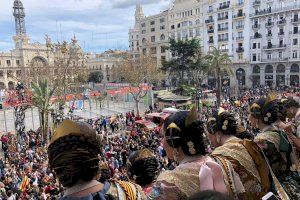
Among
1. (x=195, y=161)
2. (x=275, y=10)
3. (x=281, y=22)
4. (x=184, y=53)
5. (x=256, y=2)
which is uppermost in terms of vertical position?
(x=256, y=2)

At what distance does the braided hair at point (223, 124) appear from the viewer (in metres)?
3.69

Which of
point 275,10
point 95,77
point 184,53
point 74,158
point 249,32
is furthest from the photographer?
point 95,77

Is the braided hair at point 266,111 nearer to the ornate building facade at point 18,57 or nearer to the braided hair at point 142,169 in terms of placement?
the braided hair at point 142,169

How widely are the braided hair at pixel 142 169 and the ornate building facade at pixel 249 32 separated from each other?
49097mm

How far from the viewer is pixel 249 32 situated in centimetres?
5334

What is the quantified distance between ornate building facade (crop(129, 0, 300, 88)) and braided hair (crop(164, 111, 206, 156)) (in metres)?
49.7

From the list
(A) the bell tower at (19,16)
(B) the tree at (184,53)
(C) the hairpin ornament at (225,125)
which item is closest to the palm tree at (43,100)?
(C) the hairpin ornament at (225,125)

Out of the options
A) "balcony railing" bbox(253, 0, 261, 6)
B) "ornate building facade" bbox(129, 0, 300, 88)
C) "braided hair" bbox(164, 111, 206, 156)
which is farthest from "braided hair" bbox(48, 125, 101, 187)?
"balcony railing" bbox(253, 0, 261, 6)

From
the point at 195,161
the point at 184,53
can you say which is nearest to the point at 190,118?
the point at 195,161

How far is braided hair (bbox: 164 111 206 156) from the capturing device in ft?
9.10

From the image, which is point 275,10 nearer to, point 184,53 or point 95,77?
point 184,53

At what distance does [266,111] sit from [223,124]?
0.74 metres

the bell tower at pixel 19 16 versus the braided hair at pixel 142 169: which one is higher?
the bell tower at pixel 19 16

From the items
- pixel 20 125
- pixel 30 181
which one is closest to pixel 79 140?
pixel 30 181
